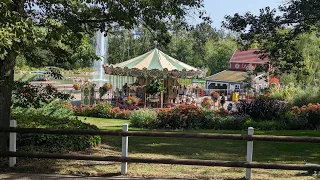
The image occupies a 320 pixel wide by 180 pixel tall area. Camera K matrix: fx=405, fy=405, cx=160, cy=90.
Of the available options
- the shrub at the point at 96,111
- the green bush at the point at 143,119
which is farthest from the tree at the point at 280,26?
the shrub at the point at 96,111

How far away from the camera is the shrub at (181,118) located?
1802 cm

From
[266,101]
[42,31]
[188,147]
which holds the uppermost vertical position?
[42,31]

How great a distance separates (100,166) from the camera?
340 inches

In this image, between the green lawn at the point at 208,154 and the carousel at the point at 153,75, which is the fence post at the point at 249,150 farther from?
the carousel at the point at 153,75

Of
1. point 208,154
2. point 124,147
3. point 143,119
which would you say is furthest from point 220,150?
point 143,119

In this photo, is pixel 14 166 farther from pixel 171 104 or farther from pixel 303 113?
pixel 171 104

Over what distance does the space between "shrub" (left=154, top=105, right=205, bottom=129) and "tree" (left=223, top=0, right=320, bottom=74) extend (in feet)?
12.3

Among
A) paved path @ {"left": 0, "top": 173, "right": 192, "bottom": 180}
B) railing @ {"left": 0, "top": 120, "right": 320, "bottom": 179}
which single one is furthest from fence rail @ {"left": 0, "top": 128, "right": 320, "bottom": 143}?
paved path @ {"left": 0, "top": 173, "right": 192, "bottom": 180}

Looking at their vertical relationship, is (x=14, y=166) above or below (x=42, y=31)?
below

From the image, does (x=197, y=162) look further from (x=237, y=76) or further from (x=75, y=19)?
(x=237, y=76)

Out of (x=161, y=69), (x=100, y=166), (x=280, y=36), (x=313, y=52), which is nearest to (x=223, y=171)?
(x=100, y=166)

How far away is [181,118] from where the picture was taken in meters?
17.9

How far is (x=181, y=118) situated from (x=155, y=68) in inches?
384

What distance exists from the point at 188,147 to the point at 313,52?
34549 mm
